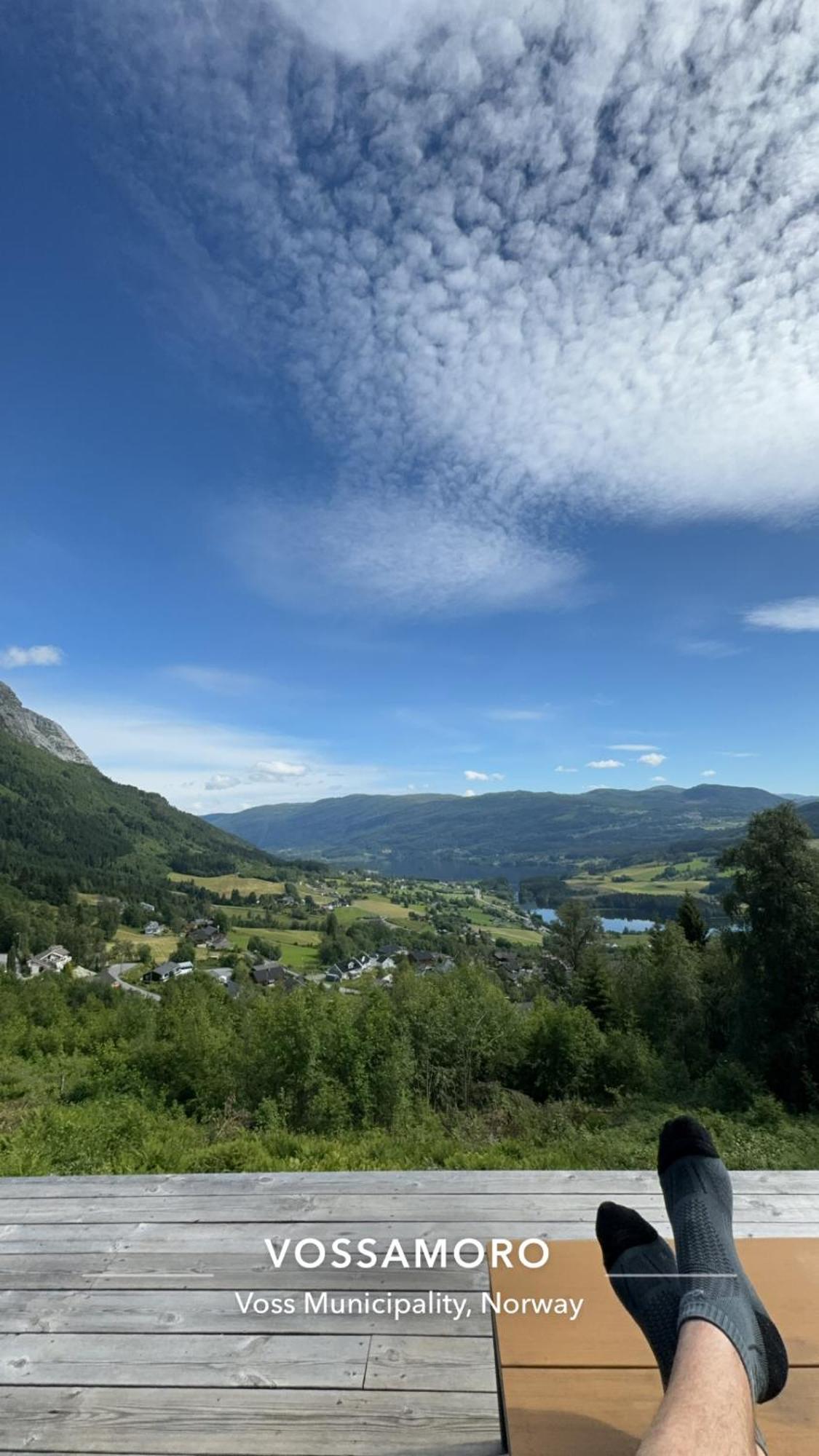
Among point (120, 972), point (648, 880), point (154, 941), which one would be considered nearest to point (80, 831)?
point (154, 941)

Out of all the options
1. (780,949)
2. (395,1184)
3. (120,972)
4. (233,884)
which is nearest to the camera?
(395,1184)

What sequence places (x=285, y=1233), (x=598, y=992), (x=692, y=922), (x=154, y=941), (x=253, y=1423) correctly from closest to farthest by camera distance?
(x=253, y=1423)
(x=285, y=1233)
(x=598, y=992)
(x=692, y=922)
(x=154, y=941)

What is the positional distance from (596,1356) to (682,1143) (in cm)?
52

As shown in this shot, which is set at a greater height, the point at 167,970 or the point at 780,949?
the point at 780,949

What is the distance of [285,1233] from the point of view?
247 cm

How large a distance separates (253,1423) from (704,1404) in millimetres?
1298

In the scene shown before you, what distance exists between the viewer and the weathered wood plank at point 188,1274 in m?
2.19

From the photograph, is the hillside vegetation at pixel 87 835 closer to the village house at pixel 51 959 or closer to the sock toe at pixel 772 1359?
the village house at pixel 51 959

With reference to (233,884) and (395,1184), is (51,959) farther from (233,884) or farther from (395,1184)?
(395,1184)

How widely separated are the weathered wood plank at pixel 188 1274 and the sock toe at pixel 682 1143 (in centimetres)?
100

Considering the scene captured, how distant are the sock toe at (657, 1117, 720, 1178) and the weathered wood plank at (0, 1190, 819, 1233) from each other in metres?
1.07

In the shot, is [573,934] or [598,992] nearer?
[598,992]

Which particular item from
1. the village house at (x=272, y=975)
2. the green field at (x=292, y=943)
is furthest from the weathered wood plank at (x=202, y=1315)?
the green field at (x=292, y=943)

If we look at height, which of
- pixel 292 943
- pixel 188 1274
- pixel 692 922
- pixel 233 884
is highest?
pixel 188 1274
